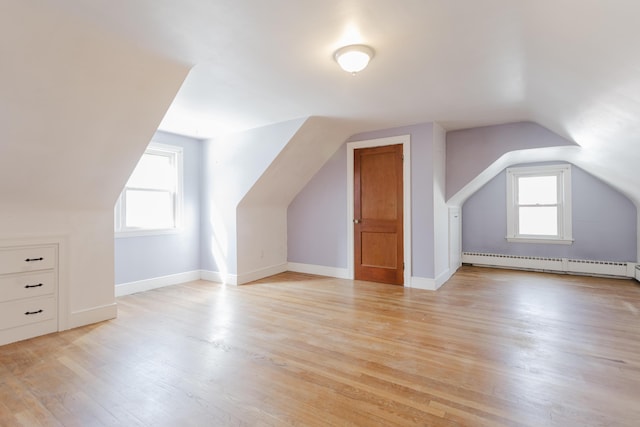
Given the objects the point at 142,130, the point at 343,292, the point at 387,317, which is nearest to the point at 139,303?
the point at 142,130

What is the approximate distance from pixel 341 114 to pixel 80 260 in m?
3.28

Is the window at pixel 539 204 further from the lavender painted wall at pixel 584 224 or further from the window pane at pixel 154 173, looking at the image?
the window pane at pixel 154 173

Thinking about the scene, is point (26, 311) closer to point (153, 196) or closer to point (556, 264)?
point (153, 196)

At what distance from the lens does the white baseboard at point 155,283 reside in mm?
4047

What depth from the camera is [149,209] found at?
4414 mm

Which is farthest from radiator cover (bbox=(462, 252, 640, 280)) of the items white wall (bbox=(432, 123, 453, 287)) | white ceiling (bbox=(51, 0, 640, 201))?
white ceiling (bbox=(51, 0, 640, 201))

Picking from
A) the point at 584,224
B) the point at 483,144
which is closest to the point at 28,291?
the point at 483,144

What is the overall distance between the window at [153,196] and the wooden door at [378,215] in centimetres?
282

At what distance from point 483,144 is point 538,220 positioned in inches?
82.2

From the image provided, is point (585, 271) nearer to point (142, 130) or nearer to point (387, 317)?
point (387, 317)

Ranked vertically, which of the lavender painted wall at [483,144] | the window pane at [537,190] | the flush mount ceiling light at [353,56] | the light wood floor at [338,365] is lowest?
the light wood floor at [338,365]

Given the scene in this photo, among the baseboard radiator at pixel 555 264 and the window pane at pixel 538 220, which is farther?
the window pane at pixel 538 220

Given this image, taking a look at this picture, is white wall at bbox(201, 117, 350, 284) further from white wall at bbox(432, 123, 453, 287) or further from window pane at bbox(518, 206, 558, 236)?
window pane at bbox(518, 206, 558, 236)

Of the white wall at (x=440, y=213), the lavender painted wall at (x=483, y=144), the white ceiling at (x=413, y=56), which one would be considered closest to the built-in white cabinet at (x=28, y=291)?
the white ceiling at (x=413, y=56)
